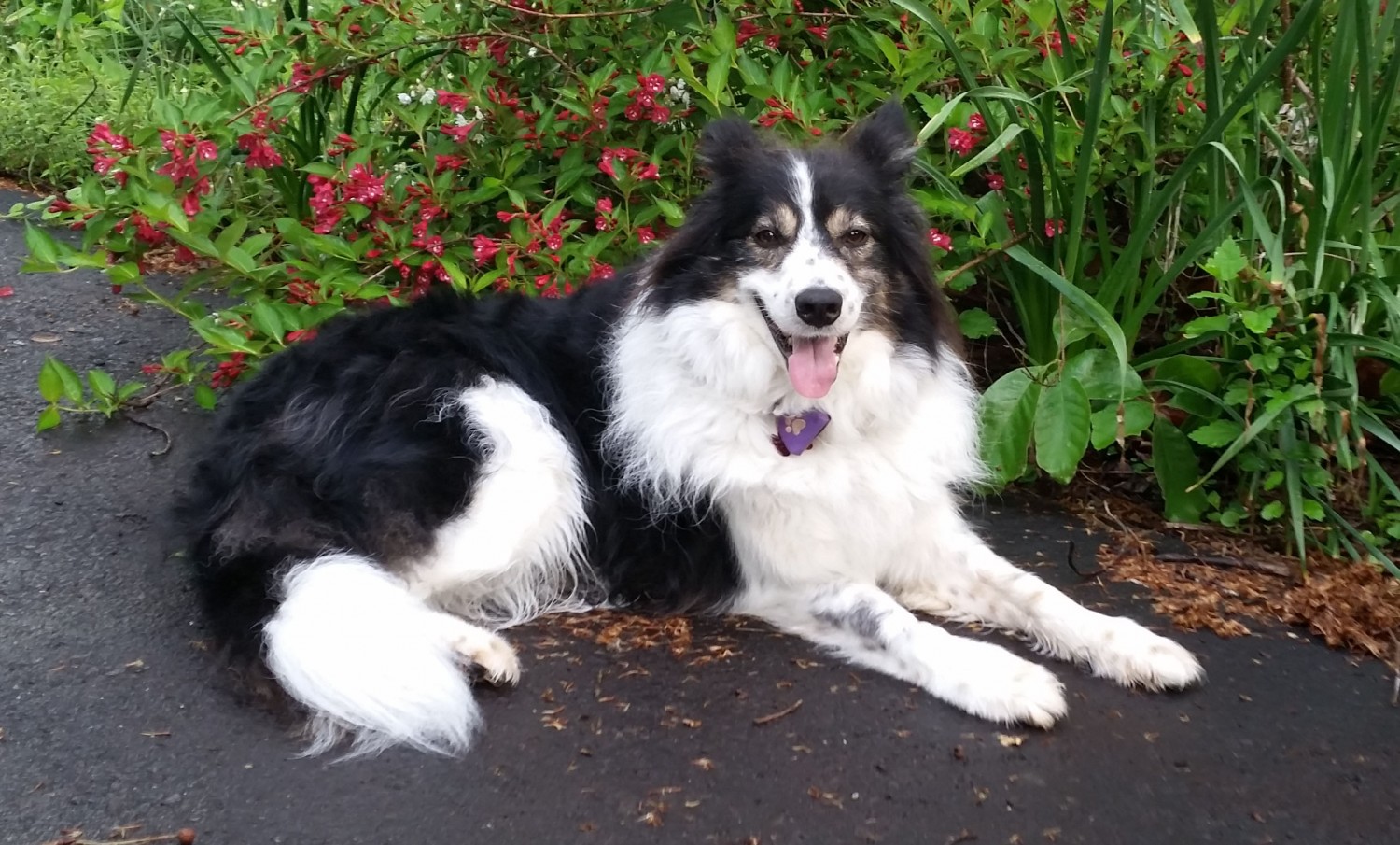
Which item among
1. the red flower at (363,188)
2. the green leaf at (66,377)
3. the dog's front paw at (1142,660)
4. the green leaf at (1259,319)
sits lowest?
the green leaf at (66,377)

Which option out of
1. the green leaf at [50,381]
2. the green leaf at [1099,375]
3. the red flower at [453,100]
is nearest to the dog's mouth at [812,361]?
the green leaf at [1099,375]

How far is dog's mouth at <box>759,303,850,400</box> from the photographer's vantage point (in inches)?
111

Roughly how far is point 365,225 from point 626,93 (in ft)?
3.90

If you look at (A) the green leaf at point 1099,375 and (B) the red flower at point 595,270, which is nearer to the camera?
(A) the green leaf at point 1099,375

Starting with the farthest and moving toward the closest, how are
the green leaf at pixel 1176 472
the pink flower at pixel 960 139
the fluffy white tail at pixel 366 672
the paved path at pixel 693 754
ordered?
the pink flower at pixel 960 139
the green leaf at pixel 1176 472
the fluffy white tail at pixel 366 672
the paved path at pixel 693 754

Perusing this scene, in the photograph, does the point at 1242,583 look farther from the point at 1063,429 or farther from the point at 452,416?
the point at 452,416

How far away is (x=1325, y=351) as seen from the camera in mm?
3109

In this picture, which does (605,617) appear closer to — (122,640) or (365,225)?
(122,640)

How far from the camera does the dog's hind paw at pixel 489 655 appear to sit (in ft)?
8.66

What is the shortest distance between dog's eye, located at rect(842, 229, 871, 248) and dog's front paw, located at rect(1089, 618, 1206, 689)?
4.04 feet

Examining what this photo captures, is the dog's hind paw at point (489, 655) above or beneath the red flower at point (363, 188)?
beneath

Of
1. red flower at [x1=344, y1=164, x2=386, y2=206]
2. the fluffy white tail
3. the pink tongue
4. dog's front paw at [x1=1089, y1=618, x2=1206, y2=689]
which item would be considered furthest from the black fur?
dog's front paw at [x1=1089, y1=618, x2=1206, y2=689]

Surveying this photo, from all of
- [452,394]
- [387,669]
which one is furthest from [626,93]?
[387,669]

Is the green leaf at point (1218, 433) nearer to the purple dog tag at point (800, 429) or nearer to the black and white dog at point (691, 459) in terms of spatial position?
the black and white dog at point (691, 459)
